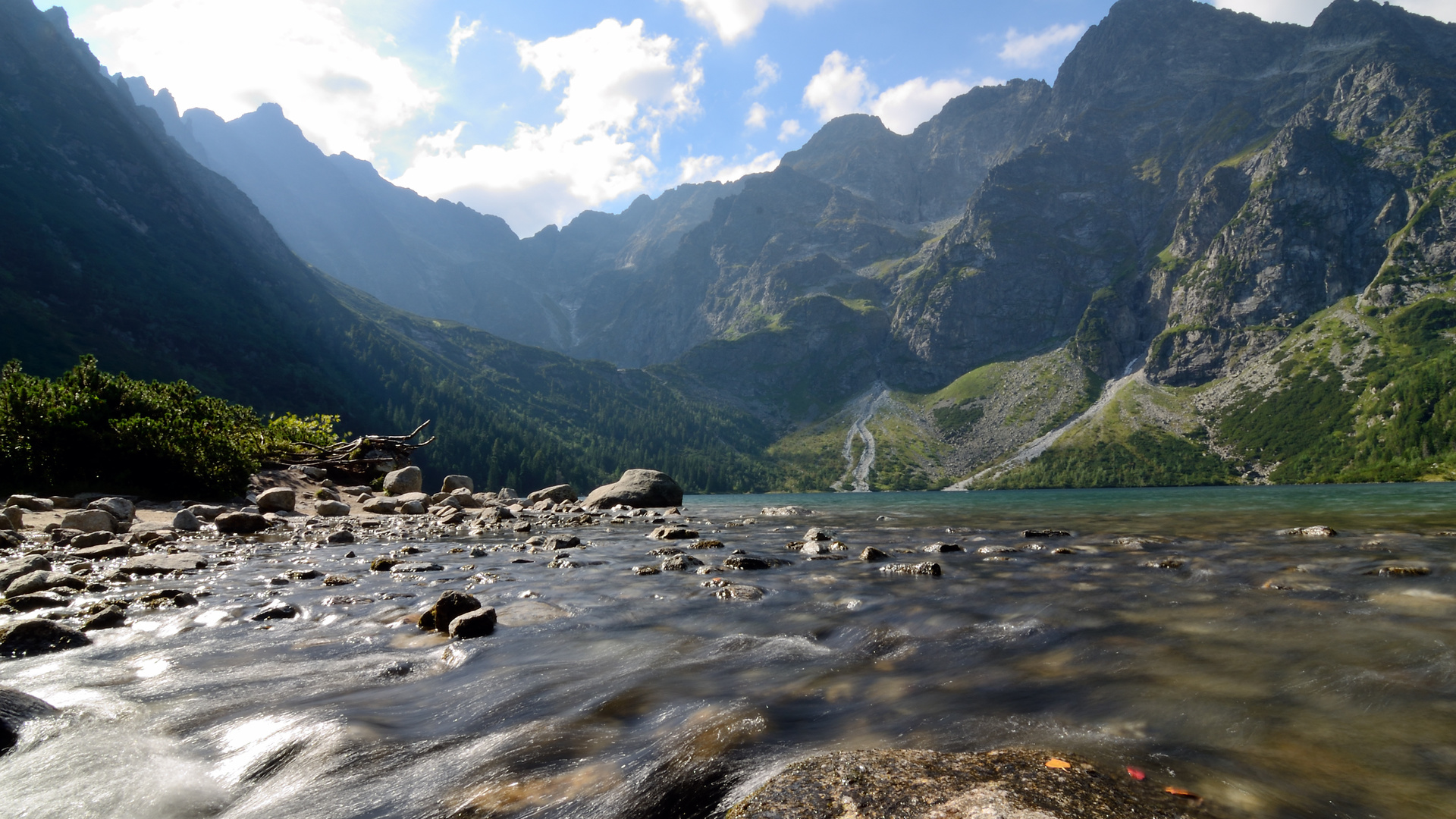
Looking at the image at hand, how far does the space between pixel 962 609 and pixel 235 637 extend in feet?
39.3

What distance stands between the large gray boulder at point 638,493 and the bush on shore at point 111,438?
23.5 meters

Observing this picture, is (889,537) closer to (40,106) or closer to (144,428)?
(144,428)

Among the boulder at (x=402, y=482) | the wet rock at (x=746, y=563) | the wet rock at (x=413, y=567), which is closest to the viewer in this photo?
the wet rock at (x=413, y=567)

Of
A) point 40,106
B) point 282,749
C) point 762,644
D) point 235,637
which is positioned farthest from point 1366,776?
point 40,106

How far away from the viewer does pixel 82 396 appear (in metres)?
23.4

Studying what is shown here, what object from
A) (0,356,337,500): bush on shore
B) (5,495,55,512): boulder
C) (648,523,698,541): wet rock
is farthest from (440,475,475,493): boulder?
(648,523,698,541): wet rock

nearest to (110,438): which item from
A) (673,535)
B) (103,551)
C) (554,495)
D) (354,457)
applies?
(103,551)

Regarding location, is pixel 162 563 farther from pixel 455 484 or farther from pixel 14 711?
pixel 455 484

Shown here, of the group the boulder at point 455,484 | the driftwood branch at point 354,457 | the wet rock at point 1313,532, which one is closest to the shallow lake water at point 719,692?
the wet rock at point 1313,532

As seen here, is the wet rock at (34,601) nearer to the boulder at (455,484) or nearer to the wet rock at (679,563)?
the wet rock at (679,563)

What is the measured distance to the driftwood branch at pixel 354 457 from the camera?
3850cm

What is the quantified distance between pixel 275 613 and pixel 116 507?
16.6m

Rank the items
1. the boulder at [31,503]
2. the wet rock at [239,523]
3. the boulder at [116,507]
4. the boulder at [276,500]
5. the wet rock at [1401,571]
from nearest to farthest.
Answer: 1. the wet rock at [1401,571]
2. the boulder at [31,503]
3. the boulder at [116,507]
4. the wet rock at [239,523]
5. the boulder at [276,500]

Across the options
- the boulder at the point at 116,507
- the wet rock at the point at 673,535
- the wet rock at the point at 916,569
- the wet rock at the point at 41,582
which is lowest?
the wet rock at the point at 673,535
